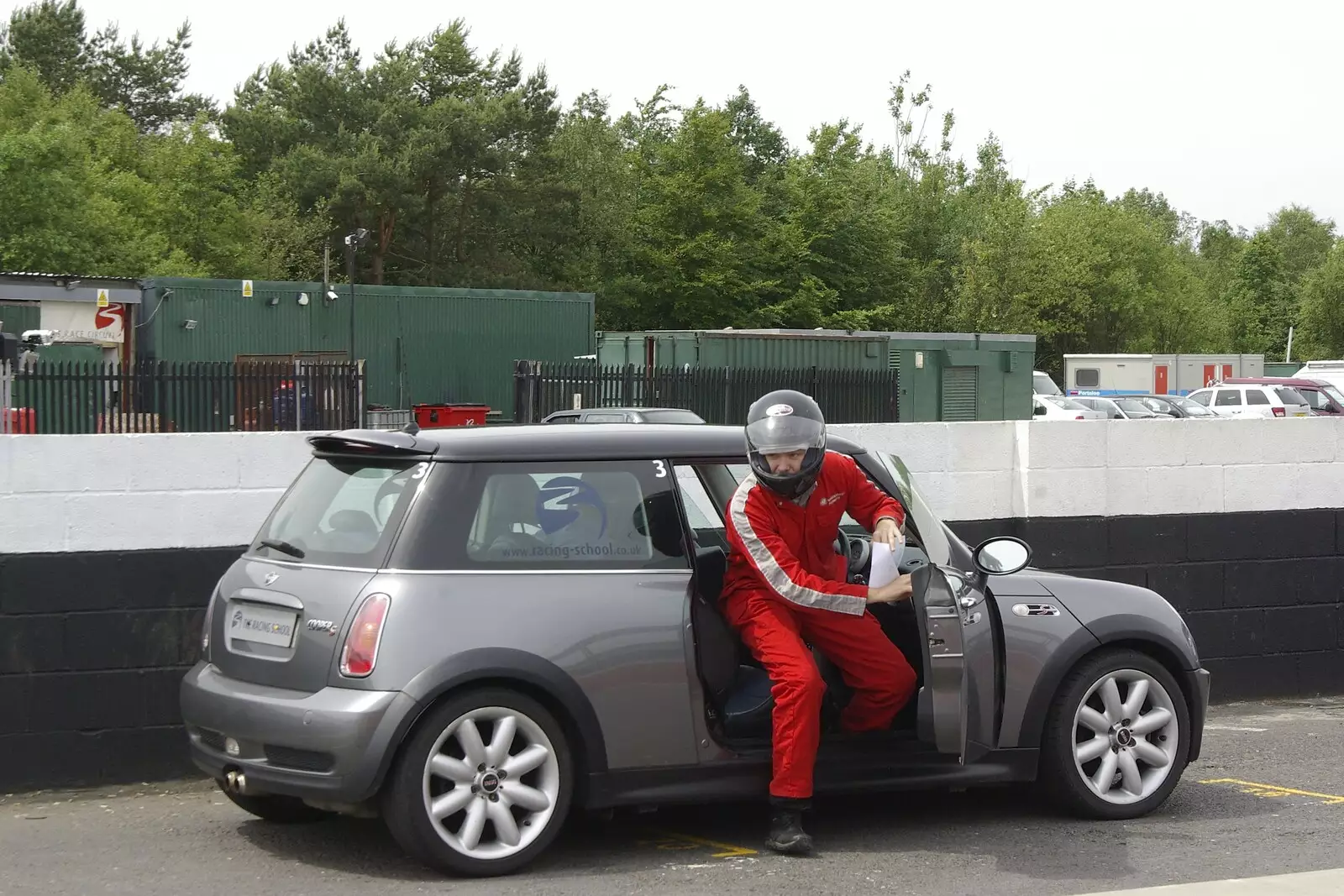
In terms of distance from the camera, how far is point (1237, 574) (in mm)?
9641

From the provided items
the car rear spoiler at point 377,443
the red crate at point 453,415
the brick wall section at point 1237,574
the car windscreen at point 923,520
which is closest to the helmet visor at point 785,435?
the car windscreen at point 923,520

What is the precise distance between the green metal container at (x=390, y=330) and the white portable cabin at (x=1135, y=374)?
75.4ft

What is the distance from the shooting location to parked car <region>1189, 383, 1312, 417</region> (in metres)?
43.1

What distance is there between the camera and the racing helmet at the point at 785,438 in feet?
18.9

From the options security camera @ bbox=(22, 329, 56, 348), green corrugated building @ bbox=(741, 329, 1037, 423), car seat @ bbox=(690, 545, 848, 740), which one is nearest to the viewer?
car seat @ bbox=(690, 545, 848, 740)

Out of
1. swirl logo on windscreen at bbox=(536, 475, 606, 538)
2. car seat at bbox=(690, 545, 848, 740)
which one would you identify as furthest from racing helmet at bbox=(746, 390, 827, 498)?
swirl logo on windscreen at bbox=(536, 475, 606, 538)

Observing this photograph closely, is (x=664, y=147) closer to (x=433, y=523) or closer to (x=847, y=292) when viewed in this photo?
(x=847, y=292)

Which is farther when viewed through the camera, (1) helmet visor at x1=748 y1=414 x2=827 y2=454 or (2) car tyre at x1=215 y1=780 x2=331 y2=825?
(2) car tyre at x1=215 y1=780 x2=331 y2=825

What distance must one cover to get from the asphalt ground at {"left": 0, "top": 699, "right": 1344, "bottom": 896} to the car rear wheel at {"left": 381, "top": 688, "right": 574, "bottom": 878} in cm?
13

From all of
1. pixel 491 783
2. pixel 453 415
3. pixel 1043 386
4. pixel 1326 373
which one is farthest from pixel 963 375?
pixel 491 783

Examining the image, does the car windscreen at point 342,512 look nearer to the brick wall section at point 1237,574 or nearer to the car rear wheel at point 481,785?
the car rear wheel at point 481,785

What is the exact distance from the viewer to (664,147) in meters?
61.8

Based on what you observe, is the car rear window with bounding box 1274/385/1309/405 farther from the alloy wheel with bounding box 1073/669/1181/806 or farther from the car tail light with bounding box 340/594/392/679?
the car tail light with bounding box 340/594/392/679

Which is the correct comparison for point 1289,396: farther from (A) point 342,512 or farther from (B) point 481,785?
(B) point 481,785
